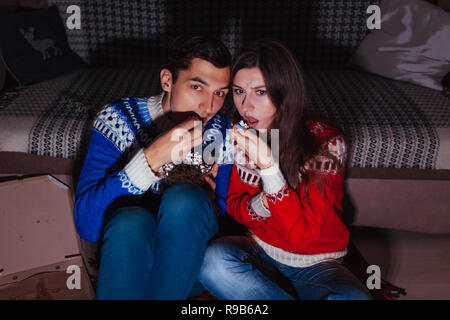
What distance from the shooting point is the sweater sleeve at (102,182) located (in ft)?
3.60

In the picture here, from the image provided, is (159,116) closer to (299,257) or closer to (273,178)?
(273,178)

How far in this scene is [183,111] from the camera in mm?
1246

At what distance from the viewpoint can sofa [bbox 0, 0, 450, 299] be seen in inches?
62.9

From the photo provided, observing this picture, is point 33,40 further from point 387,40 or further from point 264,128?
point 387,40

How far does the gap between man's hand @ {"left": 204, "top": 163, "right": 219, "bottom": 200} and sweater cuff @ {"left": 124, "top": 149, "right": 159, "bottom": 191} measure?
31cm

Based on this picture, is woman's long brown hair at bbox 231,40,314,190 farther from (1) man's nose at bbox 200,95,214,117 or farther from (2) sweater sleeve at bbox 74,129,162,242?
(2) sweater sleeve at bbox 74,129,162,242

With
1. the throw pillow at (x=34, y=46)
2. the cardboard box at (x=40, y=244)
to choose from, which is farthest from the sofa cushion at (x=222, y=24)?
the cardboard box at (x=40, y=244)

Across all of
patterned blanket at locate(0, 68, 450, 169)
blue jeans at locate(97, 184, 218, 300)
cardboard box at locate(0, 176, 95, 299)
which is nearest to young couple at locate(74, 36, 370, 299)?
blue jeans at locate(97, 184, 218, 300)

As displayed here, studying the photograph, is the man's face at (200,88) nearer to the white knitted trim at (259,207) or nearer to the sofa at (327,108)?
the white knitted trim at (259,207)

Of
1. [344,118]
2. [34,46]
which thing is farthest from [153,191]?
[34,46]

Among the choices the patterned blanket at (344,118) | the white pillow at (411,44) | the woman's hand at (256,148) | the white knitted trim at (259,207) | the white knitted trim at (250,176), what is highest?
the white pillow at (411,44)

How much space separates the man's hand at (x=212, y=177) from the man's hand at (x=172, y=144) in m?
0.30

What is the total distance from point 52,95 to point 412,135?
1648mm

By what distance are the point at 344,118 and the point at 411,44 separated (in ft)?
2.30
